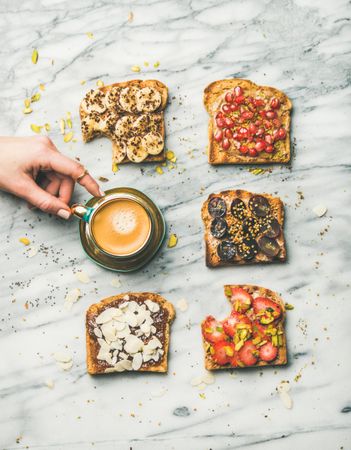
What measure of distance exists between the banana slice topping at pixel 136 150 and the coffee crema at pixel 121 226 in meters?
0.29

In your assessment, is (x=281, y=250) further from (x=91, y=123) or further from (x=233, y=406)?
(x=91, y=123)

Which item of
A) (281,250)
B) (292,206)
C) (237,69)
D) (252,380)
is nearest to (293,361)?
(252,380)

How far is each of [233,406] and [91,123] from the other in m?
1.72

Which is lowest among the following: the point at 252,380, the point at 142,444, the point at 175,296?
the point at 142,444

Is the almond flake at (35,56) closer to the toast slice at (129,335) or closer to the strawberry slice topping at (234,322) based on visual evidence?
the toast slice at (129,335)

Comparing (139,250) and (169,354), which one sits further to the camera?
(169,354)

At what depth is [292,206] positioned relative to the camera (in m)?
2.95

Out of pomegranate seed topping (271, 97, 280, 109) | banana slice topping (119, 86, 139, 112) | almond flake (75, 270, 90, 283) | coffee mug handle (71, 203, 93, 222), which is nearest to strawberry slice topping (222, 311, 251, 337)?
almond flake (75, 270, 90, 283)

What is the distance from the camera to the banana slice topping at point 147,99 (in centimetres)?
292

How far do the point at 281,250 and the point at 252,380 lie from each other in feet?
2.35

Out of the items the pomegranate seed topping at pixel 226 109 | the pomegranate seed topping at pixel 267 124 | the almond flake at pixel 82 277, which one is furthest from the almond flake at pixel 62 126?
the pomegranate seed topping at pixel 267 124

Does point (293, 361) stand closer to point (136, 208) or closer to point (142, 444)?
point (142, 444)

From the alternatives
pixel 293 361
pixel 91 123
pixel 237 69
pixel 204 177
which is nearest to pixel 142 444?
pixel 293 361

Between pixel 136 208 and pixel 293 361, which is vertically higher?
pixel 136 208
